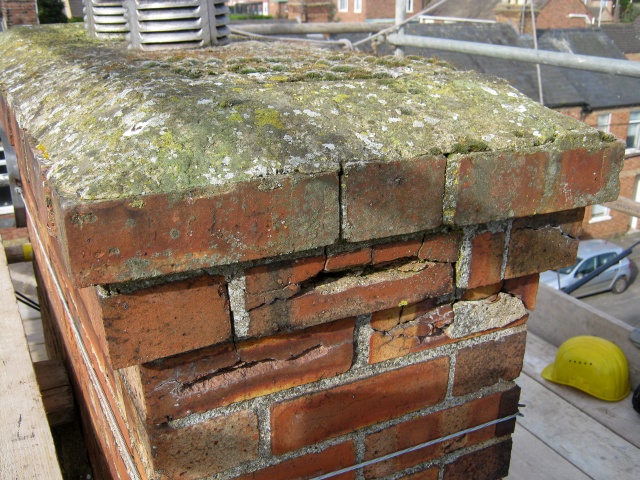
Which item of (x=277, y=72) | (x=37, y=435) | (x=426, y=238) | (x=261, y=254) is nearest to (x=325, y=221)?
(x=261, y=254)

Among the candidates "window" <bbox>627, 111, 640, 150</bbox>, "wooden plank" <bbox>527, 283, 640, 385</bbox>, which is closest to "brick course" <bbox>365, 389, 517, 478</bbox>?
"wooden plank" <bbox>527, 283, 640, 385</bbox>

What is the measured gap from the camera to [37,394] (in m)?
1.68

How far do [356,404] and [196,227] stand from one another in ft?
1.79

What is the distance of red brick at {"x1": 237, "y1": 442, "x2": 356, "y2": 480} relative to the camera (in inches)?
45.9

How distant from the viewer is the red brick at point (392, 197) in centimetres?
99

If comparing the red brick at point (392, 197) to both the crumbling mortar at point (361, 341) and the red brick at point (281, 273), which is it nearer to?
the red brick at point (281, 273)

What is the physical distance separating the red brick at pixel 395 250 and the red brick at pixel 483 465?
0.59 metres

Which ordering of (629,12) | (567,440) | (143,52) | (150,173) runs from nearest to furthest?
(150,173) → (143,52) → (567,440) → (629,12)

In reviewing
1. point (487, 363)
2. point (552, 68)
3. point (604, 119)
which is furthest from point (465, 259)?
point (604, 119)

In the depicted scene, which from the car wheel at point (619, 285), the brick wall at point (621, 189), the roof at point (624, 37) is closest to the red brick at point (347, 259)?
the car wheel at point (619, 285)

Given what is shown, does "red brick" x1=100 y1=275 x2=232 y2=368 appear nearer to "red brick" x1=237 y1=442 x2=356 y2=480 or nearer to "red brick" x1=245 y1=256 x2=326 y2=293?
"red brick" x1=245 y1=256 x2=326 y2=293

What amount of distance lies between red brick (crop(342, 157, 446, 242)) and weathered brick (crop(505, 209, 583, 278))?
0.81 ft

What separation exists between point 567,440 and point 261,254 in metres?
1.80

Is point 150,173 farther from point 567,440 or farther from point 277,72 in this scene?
point 567,440
